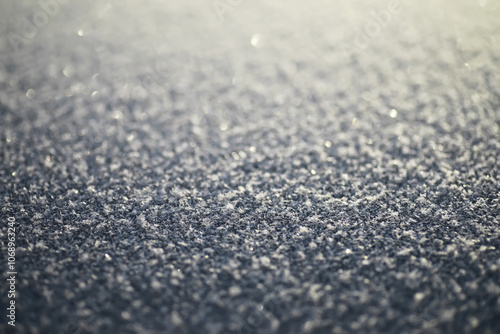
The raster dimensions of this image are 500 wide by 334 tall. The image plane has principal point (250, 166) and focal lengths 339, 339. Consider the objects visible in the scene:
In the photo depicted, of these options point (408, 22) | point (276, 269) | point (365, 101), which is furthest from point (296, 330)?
point (408, 22)

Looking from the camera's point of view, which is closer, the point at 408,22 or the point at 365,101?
the point at 365,101

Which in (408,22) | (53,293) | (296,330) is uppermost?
(408,22)

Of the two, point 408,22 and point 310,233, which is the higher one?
point 408,22

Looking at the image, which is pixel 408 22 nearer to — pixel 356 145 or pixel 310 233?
pixel 356 145

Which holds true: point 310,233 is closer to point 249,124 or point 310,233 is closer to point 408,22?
point 249,124

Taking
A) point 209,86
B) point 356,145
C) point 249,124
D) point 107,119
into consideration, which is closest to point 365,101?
point 356,145

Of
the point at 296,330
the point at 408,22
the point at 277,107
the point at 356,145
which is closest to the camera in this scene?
the point at 296,330

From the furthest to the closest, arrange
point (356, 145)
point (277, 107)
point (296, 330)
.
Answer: point (277, 107)
point (356, 145)
point (296, 330)
